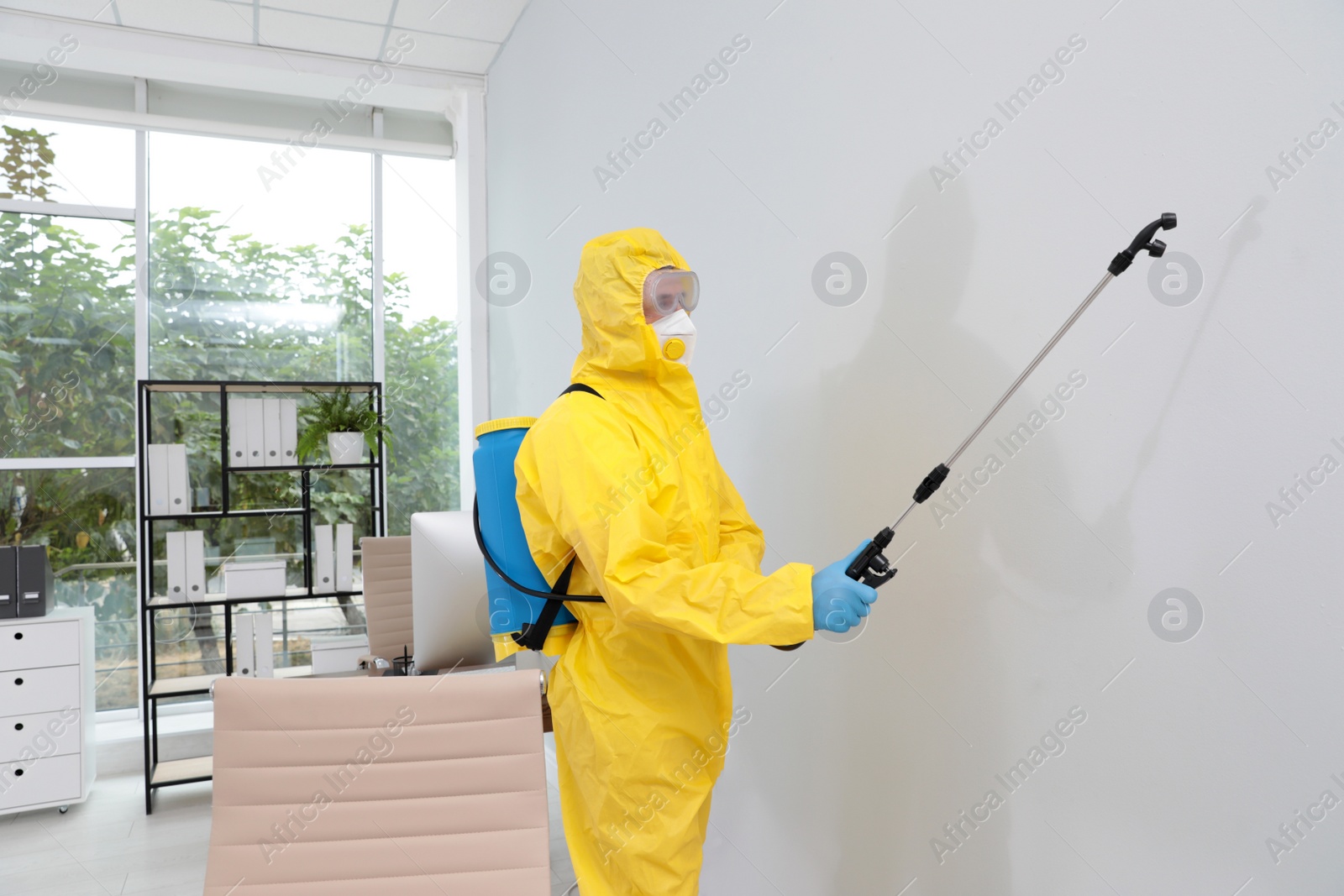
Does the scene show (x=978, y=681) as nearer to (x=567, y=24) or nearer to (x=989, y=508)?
(x=989, y=508)

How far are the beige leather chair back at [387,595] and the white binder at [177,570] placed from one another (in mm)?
728

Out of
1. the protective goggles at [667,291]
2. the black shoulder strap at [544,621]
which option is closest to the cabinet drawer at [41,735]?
the black shoulder strap at [544,621]

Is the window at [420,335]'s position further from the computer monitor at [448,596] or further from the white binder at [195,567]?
the computer monitor at [448,596]

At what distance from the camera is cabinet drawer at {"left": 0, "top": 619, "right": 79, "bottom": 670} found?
306 centimetres

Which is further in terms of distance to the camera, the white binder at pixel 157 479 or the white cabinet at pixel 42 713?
the white binder at pixel 157 479

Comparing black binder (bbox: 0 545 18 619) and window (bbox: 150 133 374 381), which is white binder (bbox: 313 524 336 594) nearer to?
black binder (bbox: 0 545 18 619)

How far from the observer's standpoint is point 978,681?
139 centimetres

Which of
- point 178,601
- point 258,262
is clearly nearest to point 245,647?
point 178,601

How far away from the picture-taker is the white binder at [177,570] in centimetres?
341

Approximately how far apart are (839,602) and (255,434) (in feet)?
10.4

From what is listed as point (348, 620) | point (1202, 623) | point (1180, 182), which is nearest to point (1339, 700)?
point (1202, 623)

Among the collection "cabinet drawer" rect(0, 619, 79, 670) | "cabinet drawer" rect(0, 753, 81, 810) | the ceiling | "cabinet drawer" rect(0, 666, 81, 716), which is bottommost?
"cabinet drawer" rect(0, 753, 81, 810)

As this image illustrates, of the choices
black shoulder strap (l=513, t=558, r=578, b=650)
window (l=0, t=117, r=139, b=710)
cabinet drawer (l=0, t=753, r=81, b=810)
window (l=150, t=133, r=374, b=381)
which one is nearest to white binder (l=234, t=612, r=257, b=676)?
cabinet drawer (l=0, t=753, r=81, b=810)

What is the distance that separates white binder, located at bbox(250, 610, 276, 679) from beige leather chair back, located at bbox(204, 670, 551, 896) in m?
2.23
